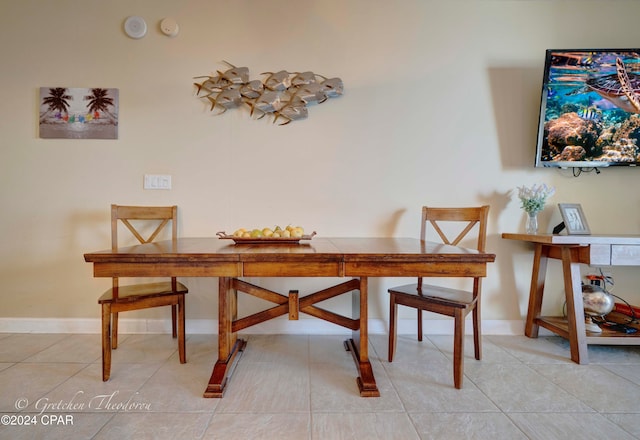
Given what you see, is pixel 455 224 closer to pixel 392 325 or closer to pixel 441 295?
pixel 441 295

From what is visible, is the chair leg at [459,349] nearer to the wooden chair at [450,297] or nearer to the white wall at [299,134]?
the wooden chair at [450,297]

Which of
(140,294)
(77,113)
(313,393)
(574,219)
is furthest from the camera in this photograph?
(77,113)

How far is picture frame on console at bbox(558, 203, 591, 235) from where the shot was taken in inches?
81.0

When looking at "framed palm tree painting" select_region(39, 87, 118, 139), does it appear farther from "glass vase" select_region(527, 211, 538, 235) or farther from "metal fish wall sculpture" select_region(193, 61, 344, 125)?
"glass vase" select_region(527, 211, 538, 235)

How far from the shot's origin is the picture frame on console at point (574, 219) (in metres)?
2.06

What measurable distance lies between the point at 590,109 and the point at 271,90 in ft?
7.73

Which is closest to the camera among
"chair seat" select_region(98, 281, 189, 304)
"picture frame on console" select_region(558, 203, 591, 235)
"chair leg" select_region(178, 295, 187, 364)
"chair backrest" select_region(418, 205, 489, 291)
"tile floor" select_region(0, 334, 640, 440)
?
"tile floor" select_region(0, 334, 640, 440)

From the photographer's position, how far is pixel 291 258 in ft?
4.37

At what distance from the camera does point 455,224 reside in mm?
2262

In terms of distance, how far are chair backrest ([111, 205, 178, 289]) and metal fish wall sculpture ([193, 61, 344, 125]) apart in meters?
0.88

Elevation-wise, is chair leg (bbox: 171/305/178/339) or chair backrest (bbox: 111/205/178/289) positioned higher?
chair backrest (bbox: 111/205/178/289)

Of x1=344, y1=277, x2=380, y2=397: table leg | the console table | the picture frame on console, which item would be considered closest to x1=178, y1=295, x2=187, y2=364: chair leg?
x1=344, y1=277, x2=380, y2=397: table leg

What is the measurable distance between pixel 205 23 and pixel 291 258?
6.76 ft

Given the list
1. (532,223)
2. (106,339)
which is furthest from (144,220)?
(532,223)
